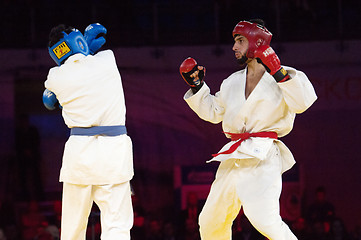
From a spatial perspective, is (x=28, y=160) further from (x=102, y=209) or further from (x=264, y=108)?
(x=264, y=108)

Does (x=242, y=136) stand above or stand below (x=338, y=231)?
above

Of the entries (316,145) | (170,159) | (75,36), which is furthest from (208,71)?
(75,36)

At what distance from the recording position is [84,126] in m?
3.40

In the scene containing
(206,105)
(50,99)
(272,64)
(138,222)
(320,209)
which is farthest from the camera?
(320,209)

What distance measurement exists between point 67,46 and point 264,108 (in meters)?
1.25

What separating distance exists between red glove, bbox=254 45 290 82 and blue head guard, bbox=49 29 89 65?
1.09 m

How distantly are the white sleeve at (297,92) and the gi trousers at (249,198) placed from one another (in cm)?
32

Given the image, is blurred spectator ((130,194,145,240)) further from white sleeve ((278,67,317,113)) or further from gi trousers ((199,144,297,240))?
white sleeve ((278,67,317,113))

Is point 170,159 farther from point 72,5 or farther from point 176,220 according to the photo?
point 72,5

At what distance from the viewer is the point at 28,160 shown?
6.44m

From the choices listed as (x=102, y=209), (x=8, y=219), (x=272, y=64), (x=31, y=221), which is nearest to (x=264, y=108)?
(x=272, y=64)

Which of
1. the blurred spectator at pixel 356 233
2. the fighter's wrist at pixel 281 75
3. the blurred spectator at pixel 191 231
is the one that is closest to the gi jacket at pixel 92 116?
the fighter's wrist at pixel 281 75

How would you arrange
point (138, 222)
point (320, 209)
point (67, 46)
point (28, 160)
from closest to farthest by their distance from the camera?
1. point (67, 46)
2. point (138, 222)
3. point (320, 209)
4. point (28, 160)

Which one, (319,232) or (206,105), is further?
(319,232)
